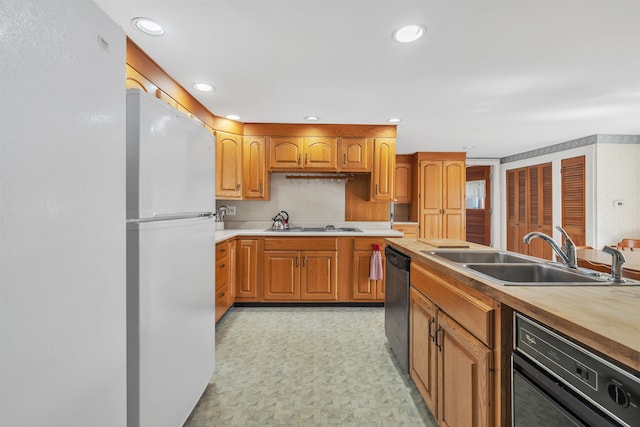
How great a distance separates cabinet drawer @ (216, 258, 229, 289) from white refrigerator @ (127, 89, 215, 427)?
1.07 metres

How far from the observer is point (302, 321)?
2.95m

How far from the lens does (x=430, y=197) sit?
17.2ft

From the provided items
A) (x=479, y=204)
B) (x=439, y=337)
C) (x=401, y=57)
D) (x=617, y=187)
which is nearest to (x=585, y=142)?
(x=617, y=187)

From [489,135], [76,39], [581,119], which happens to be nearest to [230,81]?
[76,39]

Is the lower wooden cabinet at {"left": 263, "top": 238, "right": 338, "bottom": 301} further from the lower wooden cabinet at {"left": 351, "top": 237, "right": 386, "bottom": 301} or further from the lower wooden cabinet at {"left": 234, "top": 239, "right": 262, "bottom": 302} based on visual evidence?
the lower wooden cabinet at {"left": 351, "top": 237, "right": 386, "bottom": 301}

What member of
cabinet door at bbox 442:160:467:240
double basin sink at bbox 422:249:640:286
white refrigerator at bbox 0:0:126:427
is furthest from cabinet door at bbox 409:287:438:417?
cabinet door at bbox 442:160:467:240

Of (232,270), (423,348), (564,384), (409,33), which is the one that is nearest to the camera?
(564,384)

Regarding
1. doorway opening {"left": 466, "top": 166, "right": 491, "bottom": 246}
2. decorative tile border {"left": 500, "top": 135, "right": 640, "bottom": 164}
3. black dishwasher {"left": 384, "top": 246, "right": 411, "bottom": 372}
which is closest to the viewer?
black dishwasher {"left": 384, "top": 246, "right": 411, "bottom": 372}

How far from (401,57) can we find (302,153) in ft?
5.82

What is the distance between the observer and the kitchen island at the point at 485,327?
670 mm

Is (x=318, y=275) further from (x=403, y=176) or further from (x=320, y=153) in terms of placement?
(x=403, y=176)

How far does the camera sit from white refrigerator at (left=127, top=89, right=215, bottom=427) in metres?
1.04

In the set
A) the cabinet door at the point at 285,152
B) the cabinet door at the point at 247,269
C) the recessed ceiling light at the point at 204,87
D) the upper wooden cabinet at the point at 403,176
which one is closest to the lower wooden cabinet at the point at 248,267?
the cabinet door at the point at 247,269

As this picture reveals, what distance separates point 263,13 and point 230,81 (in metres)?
0.94
